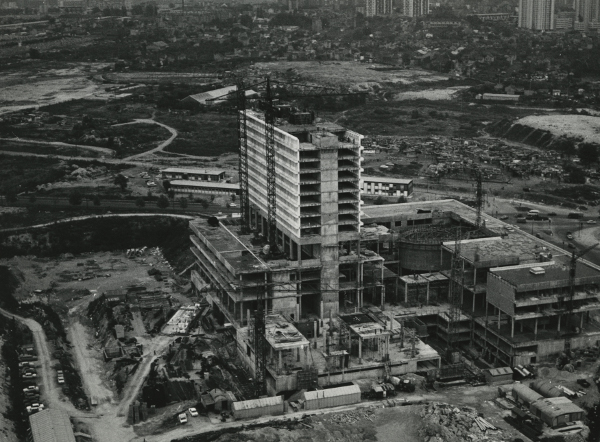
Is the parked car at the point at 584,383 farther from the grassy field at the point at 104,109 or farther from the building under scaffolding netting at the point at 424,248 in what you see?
the grassy field at the point at 104,109

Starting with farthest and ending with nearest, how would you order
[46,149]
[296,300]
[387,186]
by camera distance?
[46,149], [387,186], [296,300]

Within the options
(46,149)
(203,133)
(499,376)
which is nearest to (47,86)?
(203,133)

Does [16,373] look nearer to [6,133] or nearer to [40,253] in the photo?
[40,253]

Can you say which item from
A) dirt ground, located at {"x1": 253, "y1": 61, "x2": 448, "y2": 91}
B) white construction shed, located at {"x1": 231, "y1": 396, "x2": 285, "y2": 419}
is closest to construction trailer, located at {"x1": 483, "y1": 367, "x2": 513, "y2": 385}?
white construction shed, located at {"x1": 231, "y1": 396, "x2": 285, "y2": 419}

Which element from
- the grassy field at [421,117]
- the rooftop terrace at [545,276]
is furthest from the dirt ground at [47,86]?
the rooftop terrace at [545,276]

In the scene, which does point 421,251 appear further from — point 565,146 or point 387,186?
point 565,146

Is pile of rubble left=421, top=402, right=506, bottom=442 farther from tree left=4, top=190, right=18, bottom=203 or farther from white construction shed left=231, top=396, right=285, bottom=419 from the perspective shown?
tree left=4, top=190, right=18, bottom=203
